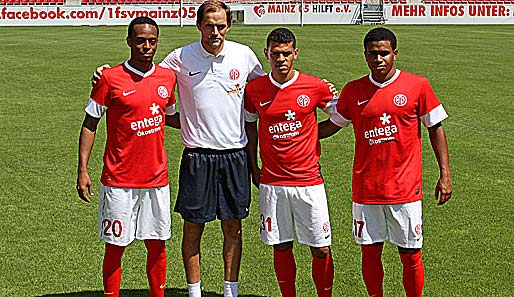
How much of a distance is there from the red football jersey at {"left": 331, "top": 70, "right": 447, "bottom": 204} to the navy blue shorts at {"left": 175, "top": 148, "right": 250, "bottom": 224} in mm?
848

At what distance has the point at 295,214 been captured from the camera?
208 inches

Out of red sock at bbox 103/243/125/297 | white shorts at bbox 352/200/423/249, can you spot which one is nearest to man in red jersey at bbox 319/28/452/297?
white shorts at bbox 352/200/423/249

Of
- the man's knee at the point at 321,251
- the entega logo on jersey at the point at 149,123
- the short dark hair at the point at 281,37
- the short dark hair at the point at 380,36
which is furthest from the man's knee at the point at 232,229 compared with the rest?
the short dark hair at the point at 380,36

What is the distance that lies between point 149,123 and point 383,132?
4.82 feet

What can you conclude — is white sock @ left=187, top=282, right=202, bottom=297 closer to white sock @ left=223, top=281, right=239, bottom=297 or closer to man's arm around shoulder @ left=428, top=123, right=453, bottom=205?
white sock @ left=223, top=281, right=239, bottom=297

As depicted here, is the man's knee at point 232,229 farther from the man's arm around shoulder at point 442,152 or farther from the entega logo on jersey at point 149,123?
the man's arm around shoulder at point 442,152

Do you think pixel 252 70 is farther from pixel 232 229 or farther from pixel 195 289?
pixel 195 289

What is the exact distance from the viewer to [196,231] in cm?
555

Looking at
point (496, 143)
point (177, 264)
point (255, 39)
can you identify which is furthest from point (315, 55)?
point (177, 264)

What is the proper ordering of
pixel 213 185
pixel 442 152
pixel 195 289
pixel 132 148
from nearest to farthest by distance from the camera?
pixel 442 152
pixel 132 148
pixel 213 185
pixel 195 289

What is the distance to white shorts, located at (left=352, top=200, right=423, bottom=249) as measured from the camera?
16.5 feet

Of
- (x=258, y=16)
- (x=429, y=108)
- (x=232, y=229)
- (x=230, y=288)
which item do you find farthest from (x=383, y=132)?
(x=258, y=16)

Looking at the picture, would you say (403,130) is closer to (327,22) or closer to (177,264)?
(177,264)

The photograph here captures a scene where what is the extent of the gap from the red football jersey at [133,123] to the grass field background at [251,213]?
3.89ft
